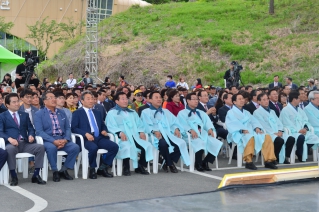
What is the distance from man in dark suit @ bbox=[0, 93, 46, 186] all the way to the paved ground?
0.29 metres

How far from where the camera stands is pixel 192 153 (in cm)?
1066

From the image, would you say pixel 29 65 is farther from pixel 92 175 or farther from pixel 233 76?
pixel 92 175

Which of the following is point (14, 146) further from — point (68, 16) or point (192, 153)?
point (68, 16)

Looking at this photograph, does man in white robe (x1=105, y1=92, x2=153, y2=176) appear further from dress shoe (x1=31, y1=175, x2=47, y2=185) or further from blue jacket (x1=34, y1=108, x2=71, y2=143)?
dress shoe (x1=31, y1=175, x2=47, y2=185)

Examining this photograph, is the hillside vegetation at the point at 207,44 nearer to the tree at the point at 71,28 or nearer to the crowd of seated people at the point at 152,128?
the tree at the point at 71,28

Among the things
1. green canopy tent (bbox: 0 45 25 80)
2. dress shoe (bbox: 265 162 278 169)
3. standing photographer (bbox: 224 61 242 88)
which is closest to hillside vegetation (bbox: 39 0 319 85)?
standing photographer (bbox: 224 61 242 88)

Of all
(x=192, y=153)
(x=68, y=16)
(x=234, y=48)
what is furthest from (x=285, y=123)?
(x=68, y=16)

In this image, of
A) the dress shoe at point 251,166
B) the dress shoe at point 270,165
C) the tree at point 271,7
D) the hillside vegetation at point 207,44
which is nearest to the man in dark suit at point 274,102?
the dress shoe at point 270,165

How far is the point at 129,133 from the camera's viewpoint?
1038cm

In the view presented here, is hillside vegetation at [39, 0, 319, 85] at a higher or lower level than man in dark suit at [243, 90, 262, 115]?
higher

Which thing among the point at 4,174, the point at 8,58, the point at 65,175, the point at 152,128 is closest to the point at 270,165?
the point at 152,128

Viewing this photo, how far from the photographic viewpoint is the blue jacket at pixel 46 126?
31.0ft

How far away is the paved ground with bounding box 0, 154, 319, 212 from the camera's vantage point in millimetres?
7125

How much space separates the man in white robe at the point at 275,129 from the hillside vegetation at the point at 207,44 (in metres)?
17.1
